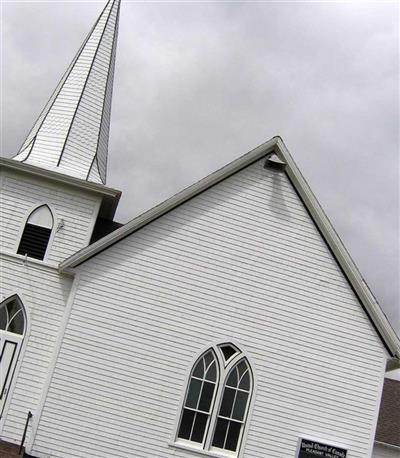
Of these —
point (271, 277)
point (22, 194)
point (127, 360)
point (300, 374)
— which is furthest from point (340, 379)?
point (22, 194)

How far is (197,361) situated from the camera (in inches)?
649

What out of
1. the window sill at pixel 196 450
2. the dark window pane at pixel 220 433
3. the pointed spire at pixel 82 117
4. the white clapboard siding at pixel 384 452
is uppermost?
the pointed spire at pixel 82 117

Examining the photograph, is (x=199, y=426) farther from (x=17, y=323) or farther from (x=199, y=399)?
(x=17, y=323)

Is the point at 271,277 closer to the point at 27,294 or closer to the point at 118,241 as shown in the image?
the point at 118,241

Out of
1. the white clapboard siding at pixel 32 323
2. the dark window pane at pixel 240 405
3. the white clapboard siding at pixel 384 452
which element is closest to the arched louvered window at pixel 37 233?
the white clapboard siding at pixel 32 323

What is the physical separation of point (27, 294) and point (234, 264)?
4.95 m

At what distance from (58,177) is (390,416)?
21421 mm

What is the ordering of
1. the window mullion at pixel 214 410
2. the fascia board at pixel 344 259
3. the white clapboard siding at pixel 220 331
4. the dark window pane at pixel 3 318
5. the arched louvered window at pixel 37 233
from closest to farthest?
the white clapboard siding at pixel 220 331, the window mullion at pixel 214 410, the dark window pane at pixel 3 318, the fascia board at pixel 344 259, the arched louvered window at pixel 37 233

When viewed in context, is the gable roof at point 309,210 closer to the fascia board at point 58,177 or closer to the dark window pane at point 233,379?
the fascia board at point 58,177

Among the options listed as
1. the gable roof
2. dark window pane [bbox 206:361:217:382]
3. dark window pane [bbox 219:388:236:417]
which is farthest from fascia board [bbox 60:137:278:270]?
dark window pane [bbox 219:388:236:417]

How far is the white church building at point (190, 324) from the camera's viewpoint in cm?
1602

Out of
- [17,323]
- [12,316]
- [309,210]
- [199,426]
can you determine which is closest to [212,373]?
[199,426]

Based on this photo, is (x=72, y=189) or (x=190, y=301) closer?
(x=190, y=301)

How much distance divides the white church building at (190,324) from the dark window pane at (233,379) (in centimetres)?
3
